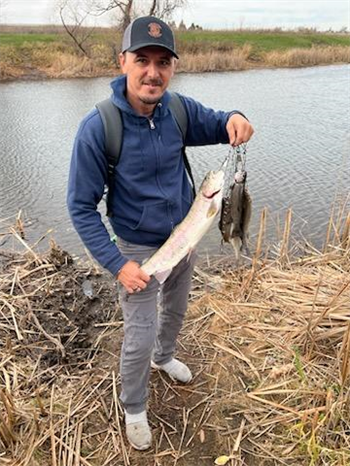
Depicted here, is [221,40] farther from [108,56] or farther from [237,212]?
[237,212]

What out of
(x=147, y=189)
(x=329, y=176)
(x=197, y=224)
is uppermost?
(x=147, y=189)

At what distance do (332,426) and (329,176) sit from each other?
6.18 meters

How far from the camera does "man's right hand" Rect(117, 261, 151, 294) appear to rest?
2.35 meters

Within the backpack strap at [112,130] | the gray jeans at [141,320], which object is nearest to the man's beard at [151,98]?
the backpack strap at [112,130]

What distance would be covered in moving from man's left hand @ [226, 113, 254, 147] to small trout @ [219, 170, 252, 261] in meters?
Answer: 0.17

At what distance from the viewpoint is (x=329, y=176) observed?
8.25 metres

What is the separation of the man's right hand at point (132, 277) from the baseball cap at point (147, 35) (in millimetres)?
1054

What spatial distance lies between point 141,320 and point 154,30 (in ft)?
4.79

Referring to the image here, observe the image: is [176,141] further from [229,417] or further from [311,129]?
[311,129]

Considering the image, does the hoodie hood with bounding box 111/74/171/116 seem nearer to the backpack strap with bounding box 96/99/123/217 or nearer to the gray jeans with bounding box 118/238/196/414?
the backpack strap with bounding box 96/99/123/217

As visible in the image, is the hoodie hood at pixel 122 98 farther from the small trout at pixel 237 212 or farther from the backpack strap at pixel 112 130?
the small trout at pixel 237 212

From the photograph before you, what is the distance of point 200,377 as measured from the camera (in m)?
3.27

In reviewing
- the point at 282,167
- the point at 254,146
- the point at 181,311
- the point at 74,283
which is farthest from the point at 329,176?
the point at 181,311

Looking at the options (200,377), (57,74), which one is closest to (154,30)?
(200,377)
